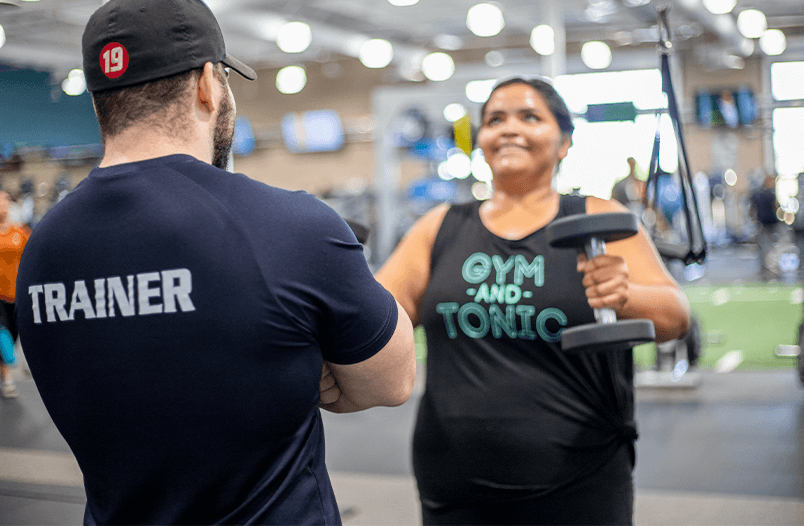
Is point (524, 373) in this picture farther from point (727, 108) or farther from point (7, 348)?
point (727, 108)

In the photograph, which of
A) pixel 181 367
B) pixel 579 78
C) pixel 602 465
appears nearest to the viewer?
pixel 181 367

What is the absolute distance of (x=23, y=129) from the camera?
1.68 metres

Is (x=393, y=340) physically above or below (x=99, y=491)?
above

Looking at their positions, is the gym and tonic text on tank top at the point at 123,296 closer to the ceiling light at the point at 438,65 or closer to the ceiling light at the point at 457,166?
the ceiling light at the point at 457,166

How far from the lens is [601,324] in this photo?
129cm

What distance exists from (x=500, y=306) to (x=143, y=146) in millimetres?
845

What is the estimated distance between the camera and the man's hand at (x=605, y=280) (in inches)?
54.6

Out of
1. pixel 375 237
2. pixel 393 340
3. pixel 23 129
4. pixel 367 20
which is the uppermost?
pixel 367 20

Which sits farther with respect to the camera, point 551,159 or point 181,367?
point 551,159

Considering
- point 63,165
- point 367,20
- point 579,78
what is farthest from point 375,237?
point 63,165

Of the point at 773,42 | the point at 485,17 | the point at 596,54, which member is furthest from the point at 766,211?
the point at 773,42

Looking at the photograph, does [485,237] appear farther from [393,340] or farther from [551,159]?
[393,340]

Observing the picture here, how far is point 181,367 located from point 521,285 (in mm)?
856

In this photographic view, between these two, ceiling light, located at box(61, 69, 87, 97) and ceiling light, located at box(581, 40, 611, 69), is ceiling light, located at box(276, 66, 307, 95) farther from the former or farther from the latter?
ceiling light, located at box(61, 69, 87, 97)
